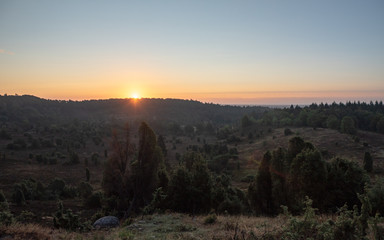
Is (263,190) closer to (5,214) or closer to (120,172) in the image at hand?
(120,172)

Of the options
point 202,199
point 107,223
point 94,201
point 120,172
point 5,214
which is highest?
point 5,214

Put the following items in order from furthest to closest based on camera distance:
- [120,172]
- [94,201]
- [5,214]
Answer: [94,201] → [120,172] → [5,214]

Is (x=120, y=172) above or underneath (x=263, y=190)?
above

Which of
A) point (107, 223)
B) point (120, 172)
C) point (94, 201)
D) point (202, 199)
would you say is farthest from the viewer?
point (94, 201)

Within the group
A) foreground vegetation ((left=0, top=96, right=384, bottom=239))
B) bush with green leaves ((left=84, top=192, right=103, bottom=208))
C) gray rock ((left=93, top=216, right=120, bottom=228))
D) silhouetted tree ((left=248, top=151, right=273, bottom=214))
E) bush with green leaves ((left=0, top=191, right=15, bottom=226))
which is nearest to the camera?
foreground vegetation ((left=0, top=96, right=384, bottom=239))

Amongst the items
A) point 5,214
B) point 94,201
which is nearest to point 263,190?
point 5,214

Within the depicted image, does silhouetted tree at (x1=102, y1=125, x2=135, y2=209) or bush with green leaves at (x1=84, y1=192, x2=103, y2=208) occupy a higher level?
silhouetted tree at (x1=102, y1=125, x2=135, y2=209)

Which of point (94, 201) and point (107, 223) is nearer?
point (107, 223)

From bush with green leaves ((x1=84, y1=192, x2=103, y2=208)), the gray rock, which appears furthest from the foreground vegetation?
the gray rock

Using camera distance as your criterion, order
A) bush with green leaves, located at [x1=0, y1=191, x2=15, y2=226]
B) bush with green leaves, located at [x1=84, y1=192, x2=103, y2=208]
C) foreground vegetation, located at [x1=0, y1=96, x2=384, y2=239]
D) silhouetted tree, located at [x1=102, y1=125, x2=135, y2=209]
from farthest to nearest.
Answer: bush with green leaves, located at [x1=84, y1=192, x2=103, y2=208]
silhouetted tree, located at [x1=102, y1=125, x2=135, y2=209]
bush with green leaves, located at [x1=0, y1=191, x2=15, y2=226]
foreground vegetation, located at [x1=0, y1=96, x2=384, y2=239]

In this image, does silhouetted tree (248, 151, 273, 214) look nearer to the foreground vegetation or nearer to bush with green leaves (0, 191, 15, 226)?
the foreground vegetation

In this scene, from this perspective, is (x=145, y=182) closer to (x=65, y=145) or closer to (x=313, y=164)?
(x=313, y=164)

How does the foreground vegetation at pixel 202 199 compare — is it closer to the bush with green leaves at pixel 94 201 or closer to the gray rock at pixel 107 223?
the bush with green leaves at pixel 94 201

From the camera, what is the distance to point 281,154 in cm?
2159
